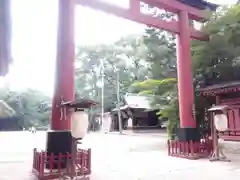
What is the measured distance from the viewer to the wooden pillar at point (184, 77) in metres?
10.4

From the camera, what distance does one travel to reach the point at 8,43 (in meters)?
1.69

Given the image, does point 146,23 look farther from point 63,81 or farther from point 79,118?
point 79,118

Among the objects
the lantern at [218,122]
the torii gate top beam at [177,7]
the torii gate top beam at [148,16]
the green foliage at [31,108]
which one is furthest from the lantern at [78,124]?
the green foliage at [31,108]

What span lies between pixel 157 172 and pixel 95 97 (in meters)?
36.0

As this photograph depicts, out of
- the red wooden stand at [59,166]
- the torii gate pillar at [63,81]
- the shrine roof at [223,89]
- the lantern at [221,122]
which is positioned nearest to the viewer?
the red wooden stand at [59,166]

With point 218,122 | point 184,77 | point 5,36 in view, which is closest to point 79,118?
point 5,36

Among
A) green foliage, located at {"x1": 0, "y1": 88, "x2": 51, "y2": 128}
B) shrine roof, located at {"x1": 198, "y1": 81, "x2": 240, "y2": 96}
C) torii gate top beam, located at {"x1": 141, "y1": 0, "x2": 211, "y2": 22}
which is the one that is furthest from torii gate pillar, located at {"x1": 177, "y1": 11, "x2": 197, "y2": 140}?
green foliage, located at {"x1": 0, "y1": 88, "x2": 51, "y2": 128}

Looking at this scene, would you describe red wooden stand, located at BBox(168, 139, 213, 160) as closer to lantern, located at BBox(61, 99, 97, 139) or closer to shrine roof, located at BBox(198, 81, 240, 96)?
shrine roof, located at BBox(198, 81, 240, 96)

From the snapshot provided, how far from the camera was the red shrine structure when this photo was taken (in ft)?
23.3

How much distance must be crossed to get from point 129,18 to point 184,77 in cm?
324

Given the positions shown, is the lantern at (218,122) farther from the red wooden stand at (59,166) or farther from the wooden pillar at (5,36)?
the wooden pillar at (5,36)

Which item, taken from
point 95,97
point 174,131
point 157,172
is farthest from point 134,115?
point 157,172

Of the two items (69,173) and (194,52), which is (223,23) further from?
(69,173)

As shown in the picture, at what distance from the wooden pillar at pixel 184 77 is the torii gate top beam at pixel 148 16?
0.98 ft
